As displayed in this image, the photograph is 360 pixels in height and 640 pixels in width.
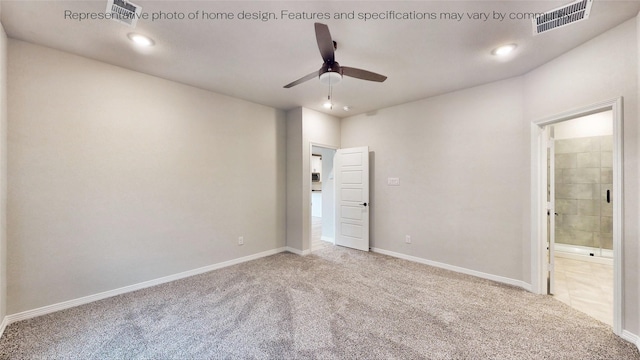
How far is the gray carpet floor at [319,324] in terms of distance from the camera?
6.57 feet

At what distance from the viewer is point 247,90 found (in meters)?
3.76

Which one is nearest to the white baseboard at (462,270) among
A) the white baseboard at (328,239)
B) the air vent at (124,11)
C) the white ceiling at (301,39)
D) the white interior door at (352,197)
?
the white interior door at (352,197)

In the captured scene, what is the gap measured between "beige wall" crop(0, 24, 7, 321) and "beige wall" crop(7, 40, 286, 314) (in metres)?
0.07

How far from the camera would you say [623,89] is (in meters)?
2.18

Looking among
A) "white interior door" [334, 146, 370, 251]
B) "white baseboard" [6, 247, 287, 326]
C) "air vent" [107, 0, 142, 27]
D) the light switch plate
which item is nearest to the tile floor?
the light switch plate

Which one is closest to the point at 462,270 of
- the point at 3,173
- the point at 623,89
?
the point at 623,89

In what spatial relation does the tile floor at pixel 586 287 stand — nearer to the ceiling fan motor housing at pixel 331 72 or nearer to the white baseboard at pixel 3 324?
the ceiling fan motor housing at pixel 331 72

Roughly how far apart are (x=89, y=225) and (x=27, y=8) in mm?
2067

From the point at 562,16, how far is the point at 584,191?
12.5 feet

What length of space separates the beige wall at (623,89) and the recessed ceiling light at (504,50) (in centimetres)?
61

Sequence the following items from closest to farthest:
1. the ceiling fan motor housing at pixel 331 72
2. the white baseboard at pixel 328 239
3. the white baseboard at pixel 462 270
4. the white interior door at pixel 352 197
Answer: the ceiling fan motor housing at pixel 331 72 < the white baseboard at pixel 462 270 < the white interior door at pixel 352 197 < the white baseboard at pixel 328 239

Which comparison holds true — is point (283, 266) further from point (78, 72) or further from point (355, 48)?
point (78, 72)

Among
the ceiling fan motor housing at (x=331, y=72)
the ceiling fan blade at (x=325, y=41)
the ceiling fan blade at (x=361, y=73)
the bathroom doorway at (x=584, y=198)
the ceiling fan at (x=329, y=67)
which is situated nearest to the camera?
the ceiling fan blade at (x=325, y=41)

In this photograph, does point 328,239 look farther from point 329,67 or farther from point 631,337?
point 631,337
